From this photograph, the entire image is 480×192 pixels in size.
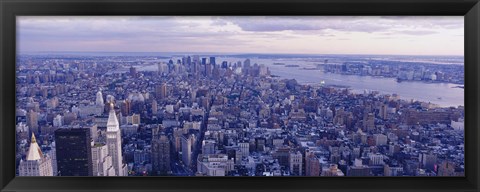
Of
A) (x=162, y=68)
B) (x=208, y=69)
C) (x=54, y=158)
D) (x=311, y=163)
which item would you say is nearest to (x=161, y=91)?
(x=162, y=68)

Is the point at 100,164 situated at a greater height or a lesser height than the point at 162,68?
lesser

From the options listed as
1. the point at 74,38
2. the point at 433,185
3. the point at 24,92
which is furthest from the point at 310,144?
the point at 24,92

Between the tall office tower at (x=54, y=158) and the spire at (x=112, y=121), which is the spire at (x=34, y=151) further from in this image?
the spire at (x=112, y=121)

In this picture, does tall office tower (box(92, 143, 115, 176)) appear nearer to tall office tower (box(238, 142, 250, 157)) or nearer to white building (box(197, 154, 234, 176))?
white building (box(197, 154, 234, 176))

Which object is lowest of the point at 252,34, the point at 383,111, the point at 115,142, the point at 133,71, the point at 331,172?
the point at 331,172

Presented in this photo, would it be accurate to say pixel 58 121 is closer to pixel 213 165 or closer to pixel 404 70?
pixel 213 165

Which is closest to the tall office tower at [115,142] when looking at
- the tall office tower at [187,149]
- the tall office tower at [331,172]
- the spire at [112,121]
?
the spire at [112,121]
